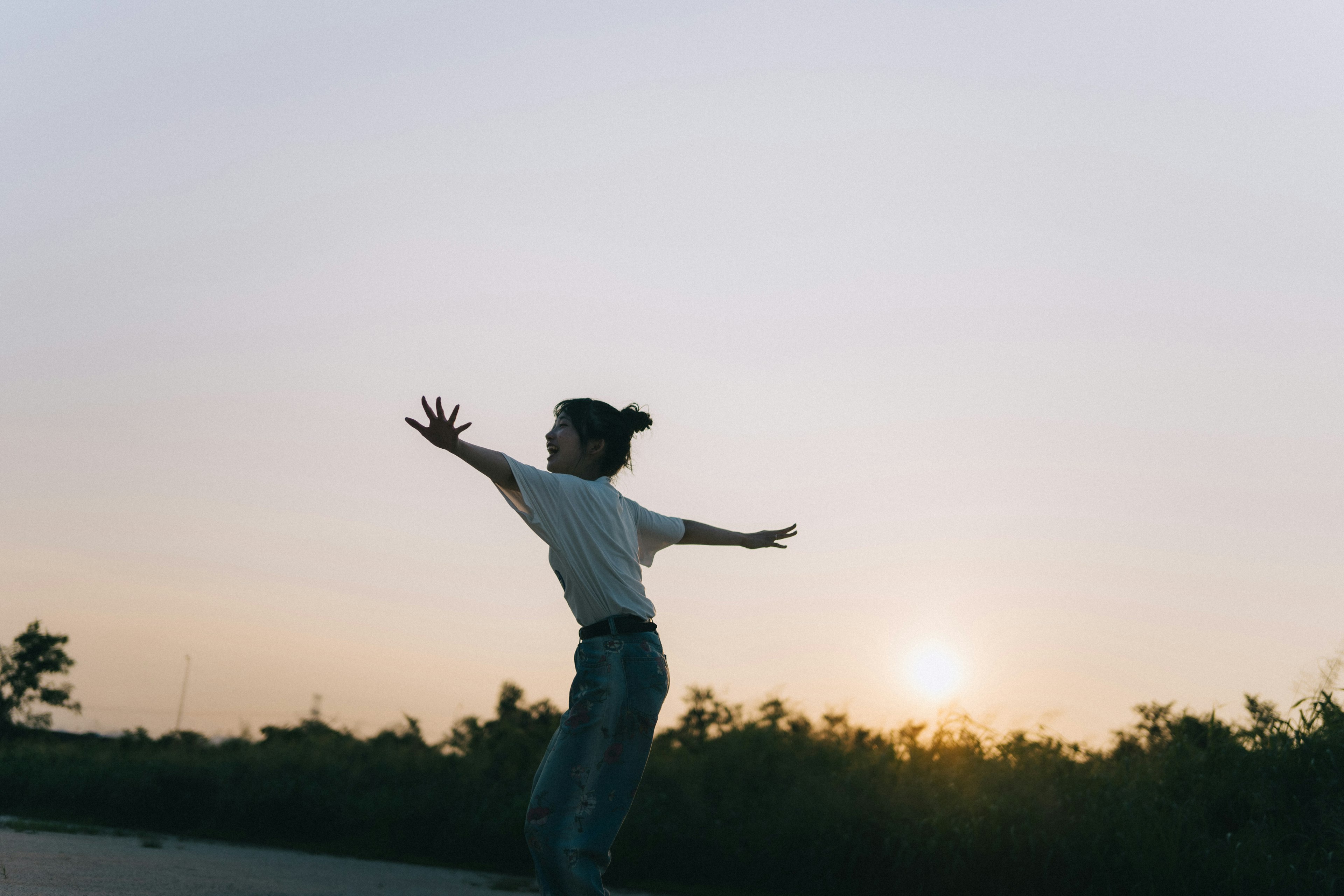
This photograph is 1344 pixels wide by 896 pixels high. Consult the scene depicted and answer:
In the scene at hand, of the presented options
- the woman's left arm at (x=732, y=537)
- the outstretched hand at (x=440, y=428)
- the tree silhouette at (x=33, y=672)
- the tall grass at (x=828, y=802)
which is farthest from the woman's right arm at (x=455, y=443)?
the tree silhouette at (x=33, y=672)

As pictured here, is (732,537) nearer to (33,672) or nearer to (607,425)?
(607,425)

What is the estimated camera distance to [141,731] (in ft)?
64.5

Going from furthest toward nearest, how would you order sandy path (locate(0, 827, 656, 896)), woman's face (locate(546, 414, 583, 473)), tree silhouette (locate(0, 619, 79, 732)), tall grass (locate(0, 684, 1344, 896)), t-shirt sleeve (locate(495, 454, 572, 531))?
tree silhouette (locate(0, 619, 79, 732)) < tall grass (locate(0, 684, 1344, 896)) < sandy path (locate(0, 827, 656, 896)) < woman's face (locate(546, 414, 583, 473)) < t-shirt sleeve (locate(495, 454, 572, 531))

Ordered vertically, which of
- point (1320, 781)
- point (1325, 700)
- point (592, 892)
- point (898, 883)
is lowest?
point (898, 883)

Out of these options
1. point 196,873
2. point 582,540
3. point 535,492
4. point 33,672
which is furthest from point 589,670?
point 33,672

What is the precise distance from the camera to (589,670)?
2922 mm

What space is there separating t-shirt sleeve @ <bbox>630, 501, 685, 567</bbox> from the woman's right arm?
606 millimetres

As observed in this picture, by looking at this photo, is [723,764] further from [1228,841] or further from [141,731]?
[141,731]

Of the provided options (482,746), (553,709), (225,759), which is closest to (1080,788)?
(482,746)

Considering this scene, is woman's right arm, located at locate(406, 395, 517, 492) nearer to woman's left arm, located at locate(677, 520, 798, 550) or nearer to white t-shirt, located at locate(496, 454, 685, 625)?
white t-shirt, located at locate(496, 454, 685, 625)

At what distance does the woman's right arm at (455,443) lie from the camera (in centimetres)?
281

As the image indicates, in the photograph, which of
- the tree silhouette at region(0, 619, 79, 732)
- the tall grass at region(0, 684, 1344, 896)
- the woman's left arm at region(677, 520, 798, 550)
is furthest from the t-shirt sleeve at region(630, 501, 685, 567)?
the tree silhouette at region(0, 619, 79, 732)

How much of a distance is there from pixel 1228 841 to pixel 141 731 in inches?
725

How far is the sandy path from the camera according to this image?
5941 mm
